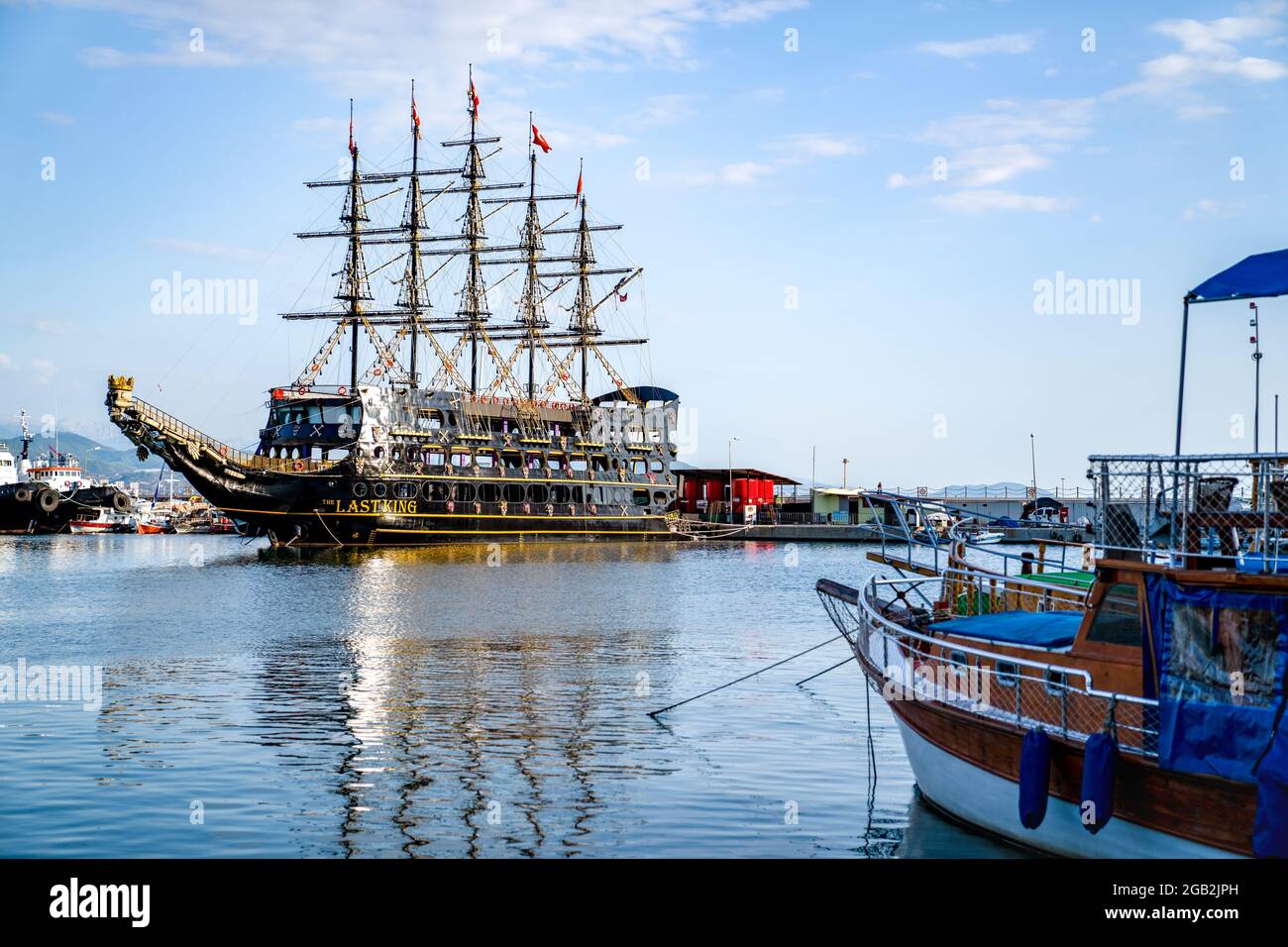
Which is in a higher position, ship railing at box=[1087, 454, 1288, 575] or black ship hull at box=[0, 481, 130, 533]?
ship railing at box=[1087, 454, 1288, 575]

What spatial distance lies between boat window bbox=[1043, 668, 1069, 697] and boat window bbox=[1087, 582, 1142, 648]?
0.54 meters

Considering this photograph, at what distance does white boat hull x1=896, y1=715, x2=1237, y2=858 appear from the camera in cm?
1197

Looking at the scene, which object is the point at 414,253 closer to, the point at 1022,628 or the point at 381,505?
the point at 381,505

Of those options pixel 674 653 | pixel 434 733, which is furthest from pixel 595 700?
pixel 674 653

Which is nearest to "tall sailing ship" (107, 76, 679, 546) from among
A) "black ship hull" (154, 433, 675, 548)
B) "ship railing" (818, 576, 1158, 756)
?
"black ship hull" (154, 433, 675, 548)

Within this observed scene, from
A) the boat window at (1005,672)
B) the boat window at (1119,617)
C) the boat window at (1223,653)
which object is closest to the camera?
the boat window at (1223,653)

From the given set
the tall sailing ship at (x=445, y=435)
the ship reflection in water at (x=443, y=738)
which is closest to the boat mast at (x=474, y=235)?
the tall sailing ship at (x=445, y=435)

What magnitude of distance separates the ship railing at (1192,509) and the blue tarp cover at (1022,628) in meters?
1.26

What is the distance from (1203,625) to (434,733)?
13.1m

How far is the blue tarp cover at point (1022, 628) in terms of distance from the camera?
46.7 feet

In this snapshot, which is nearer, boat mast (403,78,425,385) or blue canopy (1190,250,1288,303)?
blue canopy (1190,250,1288,303)

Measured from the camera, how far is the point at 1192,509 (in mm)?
12938

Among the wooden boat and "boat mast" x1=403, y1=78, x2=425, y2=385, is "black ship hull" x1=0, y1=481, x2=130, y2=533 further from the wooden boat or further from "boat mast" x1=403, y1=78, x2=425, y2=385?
the wooden boat

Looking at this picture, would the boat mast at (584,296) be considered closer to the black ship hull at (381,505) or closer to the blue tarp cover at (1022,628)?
the black ship hull at (381,505)
